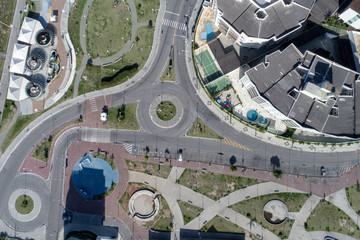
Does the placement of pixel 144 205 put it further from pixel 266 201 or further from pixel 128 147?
pixel 266 201

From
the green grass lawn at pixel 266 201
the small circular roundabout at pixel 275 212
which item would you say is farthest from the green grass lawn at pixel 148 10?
the small circular roundabout at pixel 275 212

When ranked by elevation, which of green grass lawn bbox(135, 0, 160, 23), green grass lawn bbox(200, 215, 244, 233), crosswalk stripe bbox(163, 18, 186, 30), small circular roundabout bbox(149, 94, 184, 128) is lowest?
green grass lawn bbox(200, 215, 244, 233)

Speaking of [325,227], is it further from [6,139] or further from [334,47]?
[6,139]

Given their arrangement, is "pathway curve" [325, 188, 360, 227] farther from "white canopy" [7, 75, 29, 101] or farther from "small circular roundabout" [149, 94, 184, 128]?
"white canopy" [7, 75, 29, 101]

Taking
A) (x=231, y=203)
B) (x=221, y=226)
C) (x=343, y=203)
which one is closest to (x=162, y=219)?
(x=221, y=226)

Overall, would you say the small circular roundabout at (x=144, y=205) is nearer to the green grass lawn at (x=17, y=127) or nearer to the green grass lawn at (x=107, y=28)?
the green grass lawn at (x=17, y=127)

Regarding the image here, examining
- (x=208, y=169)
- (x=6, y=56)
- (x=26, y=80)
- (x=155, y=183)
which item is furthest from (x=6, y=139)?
(x=208, y=169)

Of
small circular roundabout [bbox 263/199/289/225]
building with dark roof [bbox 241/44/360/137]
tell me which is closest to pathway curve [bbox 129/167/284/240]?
small circular roundabout [bbox 263/199/289/225]

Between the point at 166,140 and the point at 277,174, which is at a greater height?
the point at 166,140
